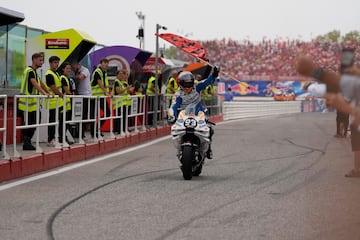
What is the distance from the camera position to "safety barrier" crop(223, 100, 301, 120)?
38.5 m

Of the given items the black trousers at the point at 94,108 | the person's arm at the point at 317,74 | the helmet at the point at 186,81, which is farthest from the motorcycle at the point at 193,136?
the person's arm at the point at 317,74

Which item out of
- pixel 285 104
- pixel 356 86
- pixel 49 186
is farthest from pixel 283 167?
pixel 285 104

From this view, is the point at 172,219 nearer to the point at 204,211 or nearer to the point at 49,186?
the point at 204,211

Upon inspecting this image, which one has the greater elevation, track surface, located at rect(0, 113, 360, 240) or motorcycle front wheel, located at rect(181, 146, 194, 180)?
motorcycle front wheel, located at rect(181, 146, 194, 180)

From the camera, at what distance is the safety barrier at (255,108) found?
38469 mm

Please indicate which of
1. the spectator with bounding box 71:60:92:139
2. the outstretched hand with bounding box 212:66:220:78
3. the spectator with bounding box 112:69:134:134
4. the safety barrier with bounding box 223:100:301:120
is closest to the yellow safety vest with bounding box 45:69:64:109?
the spectator with bounding box 71:60:92:139

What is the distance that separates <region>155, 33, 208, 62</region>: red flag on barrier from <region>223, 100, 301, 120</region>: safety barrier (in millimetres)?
17754

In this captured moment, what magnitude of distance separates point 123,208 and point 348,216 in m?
2.28

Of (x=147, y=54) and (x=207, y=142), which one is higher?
(x=147, y=54)

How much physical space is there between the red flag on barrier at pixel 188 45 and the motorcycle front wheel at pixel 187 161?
15.3ft

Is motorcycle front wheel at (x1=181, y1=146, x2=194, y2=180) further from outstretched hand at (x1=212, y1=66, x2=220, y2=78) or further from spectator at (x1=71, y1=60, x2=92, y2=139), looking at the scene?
spectator at (x1=71, y1=60, x2=92, y2=139)

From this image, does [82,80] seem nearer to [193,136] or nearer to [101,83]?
[101,83]

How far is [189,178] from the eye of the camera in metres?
11.4

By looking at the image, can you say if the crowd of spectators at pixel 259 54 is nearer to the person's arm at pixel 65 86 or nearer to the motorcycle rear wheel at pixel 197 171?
the person's arm at pixel 65 86
